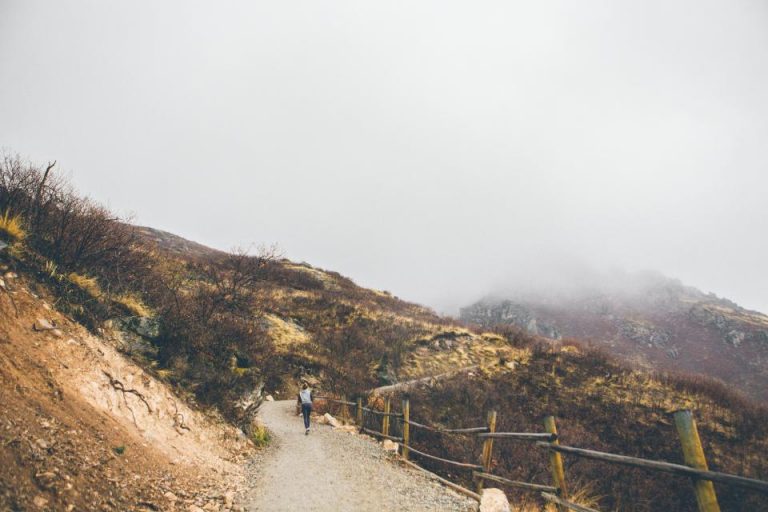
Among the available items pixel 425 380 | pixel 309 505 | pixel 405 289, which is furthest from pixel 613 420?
pixel 405 289

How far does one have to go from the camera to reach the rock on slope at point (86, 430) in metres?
3.62

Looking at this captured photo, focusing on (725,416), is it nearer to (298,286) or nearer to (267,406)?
(267,406)

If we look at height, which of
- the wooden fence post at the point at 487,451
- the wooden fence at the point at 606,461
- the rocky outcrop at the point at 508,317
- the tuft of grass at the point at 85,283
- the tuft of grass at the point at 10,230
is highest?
the tuft of grass at the point at 10,230

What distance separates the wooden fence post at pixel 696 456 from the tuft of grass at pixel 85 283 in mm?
9690

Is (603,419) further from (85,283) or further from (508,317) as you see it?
(508,317)

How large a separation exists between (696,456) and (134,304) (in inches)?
400

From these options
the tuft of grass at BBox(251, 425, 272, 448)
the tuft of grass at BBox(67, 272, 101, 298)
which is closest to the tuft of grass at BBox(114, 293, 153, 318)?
the tuft of grass at BBox(67, 272, 101, 298)

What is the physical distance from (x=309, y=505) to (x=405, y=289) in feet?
415

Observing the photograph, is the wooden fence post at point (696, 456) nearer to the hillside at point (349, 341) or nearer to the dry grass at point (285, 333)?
the hillside at point (349, 341)

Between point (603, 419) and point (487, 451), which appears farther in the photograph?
point (603, 419)

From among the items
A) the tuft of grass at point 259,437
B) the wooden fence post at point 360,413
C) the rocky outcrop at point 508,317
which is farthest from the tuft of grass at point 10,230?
the rocky outcrop at point 508,317

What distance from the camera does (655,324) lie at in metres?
59.5

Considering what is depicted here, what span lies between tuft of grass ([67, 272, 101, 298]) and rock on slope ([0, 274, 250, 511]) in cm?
113

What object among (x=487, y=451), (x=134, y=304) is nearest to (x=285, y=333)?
(x=134, y=304)
